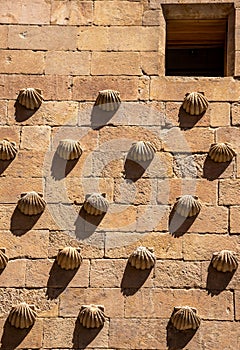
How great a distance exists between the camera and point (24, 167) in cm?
995

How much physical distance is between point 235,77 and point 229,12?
Answer: 0.75 metres

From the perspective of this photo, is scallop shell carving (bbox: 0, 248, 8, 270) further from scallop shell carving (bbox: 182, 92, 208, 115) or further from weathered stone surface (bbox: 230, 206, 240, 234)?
scallop shell carving (bbox: 182, 92, 208, 115)

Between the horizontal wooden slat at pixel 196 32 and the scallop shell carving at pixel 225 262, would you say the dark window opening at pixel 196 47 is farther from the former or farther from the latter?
the scallop shell carving at pixel 225 262

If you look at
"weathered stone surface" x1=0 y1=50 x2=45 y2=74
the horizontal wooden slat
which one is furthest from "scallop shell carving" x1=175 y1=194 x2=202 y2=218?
the horizontal wooden slat

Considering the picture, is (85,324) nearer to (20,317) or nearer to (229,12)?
(20,317)

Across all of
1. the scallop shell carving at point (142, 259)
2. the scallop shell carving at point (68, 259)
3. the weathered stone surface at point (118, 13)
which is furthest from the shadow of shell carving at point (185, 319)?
the weathered stone surface at point (118, 13)

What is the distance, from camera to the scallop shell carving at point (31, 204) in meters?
9.70

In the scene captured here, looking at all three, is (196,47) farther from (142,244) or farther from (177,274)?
(177,274)

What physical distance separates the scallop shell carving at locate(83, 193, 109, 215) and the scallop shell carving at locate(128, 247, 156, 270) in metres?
0.51

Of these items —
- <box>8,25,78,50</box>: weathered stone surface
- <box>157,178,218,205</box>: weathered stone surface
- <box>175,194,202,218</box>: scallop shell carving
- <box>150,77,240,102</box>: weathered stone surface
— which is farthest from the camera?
<box>8,25,78,50</box>: weathered stone surface

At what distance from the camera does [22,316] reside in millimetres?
9242

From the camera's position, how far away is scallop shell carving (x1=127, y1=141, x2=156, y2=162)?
9914mm

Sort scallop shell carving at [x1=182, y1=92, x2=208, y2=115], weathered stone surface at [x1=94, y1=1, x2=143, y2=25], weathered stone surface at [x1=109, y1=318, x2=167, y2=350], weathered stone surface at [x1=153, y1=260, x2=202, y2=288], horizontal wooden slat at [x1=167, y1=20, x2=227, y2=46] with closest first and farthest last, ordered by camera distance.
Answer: weathered stone surface at [x1=109, y1=318, x2=167, y2=350]
weathered stone surface at [x1=153, y1=260, x2=202, y2=288]
scallop shell carving at [x1=182, y1=92, x2=208, y2=115]
weathered stone surface at [x1=94, y1=1, x2=143, y2=25]
horizontal wooden slat at [x1=167, y1=20, x2=227, y2=46]

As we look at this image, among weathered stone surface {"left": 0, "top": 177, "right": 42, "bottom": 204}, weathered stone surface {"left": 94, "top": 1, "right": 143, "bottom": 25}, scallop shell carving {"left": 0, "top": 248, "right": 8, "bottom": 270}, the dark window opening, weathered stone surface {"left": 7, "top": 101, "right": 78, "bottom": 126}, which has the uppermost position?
weathered stone surface {"left": 94, "top": 1, "right": 143, "bottom": 25}
